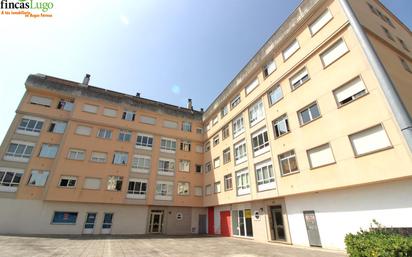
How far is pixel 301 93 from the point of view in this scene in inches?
607

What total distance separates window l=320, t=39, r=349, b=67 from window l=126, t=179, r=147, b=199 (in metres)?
22.6

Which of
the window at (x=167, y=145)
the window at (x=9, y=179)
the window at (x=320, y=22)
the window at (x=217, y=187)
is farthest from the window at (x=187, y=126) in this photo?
the window at (x=320, y=22)

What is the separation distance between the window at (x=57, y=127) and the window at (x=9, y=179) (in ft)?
17.9

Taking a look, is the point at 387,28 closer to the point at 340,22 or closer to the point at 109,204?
the point at 340,22

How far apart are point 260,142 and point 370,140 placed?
910 centimetres

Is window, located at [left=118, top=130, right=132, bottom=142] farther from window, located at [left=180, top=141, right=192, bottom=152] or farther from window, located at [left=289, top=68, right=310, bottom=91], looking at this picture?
window, located at [left=289, top=68, right=310, bottom=91]

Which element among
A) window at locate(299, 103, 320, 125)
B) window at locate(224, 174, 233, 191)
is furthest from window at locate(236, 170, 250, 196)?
window at locate(299, 103, 320, 125)

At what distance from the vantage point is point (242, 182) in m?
20.8

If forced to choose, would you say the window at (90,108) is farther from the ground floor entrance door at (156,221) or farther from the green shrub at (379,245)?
the green shrub at (379,245)

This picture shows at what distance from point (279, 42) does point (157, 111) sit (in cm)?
1865

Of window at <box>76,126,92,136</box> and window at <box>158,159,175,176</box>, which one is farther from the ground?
window at <box>76,126,92,136</box>

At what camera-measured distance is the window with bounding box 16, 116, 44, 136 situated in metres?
22.7

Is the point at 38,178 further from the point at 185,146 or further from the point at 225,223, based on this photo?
the point at 225,223

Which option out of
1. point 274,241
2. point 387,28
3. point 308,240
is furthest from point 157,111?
point 387,28
